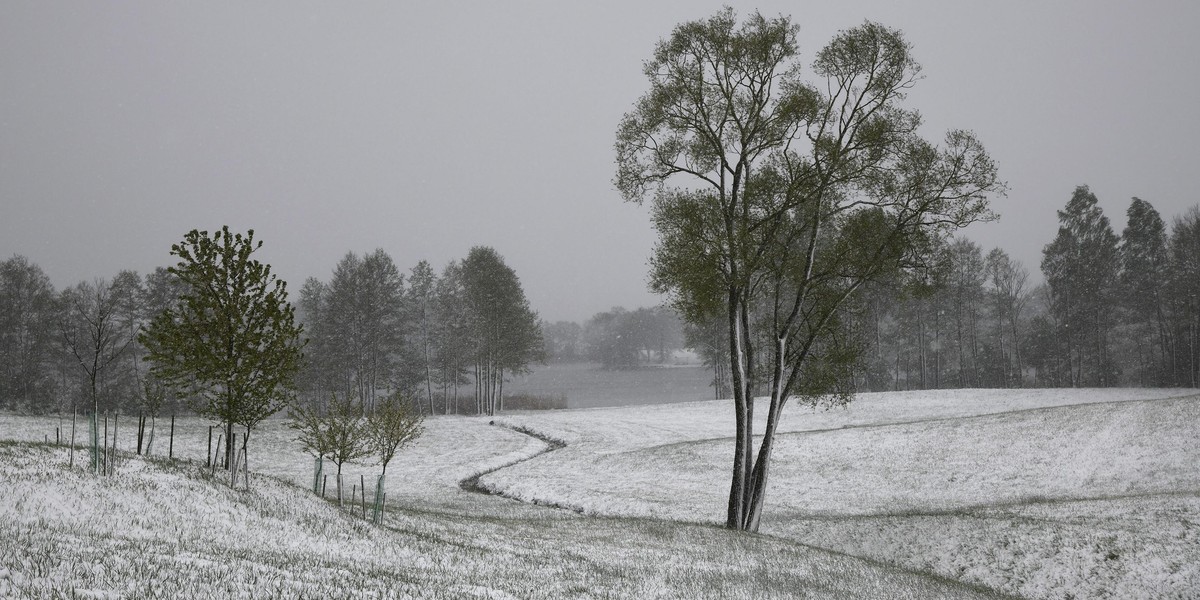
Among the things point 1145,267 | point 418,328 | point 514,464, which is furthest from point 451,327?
point 1145,267

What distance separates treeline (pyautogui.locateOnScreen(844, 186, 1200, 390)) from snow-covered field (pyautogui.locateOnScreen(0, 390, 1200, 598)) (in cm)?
1829

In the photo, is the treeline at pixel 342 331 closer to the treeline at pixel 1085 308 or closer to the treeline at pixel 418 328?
the treeline at pixel 418 328

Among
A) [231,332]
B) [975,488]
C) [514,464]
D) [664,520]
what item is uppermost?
[231,332]

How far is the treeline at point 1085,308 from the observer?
57188 mm

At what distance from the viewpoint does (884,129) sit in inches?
869

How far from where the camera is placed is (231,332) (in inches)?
793

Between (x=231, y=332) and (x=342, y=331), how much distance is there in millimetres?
42945

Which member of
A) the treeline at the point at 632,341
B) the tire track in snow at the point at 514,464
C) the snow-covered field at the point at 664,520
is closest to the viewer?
the snow-covered field at the point at 664,520

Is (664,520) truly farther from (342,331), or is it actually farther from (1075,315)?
(1075,315)

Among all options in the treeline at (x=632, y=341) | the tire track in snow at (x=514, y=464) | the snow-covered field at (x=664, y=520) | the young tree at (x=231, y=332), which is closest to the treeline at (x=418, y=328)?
the tire track in snow at (x=514, y=464)

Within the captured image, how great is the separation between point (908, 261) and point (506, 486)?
20563 millimetres

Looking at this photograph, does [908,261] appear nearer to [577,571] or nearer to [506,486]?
[577,571]

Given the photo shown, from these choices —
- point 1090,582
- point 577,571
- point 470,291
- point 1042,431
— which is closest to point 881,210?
point 1090,582

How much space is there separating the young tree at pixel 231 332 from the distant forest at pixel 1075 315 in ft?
129
